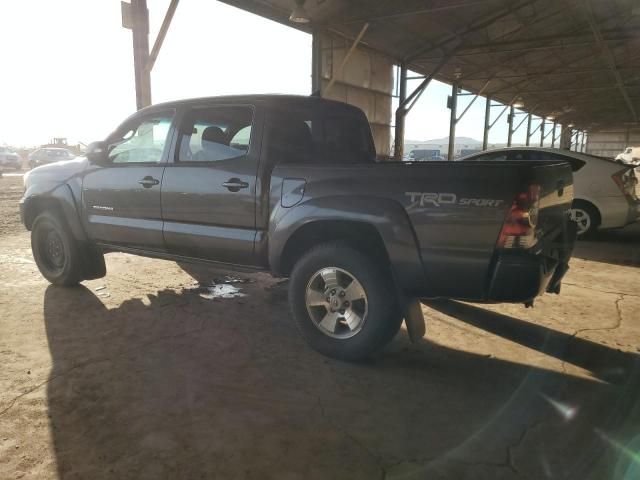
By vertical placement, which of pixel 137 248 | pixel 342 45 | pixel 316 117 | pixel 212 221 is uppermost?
pixel 342 45

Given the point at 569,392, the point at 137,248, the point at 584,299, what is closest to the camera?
the point at 569,392

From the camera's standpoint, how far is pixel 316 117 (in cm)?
381

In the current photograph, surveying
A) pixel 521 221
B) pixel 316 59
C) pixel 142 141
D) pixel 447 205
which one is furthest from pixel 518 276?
pixel 316 59

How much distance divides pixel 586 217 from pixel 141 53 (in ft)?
26.0

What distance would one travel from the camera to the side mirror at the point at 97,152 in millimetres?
4277

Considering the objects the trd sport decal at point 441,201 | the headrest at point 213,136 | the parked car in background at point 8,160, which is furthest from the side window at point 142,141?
the parked car in background at point 8,160

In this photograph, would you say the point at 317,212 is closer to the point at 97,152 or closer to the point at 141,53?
the point at 97,152

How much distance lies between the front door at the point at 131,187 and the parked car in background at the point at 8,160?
2476cm

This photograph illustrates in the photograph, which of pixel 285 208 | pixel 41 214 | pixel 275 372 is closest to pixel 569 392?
pixel 275 372

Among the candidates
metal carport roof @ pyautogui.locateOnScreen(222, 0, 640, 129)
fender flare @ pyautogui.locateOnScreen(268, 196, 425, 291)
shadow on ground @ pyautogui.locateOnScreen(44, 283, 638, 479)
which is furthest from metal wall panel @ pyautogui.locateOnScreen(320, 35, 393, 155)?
shadow on ground @ pyautogui.locateOnScreen(44, 283, 638, 479)

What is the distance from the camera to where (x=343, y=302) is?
3.15 m

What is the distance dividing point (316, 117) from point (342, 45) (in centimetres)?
939

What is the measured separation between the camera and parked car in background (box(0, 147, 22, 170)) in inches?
959

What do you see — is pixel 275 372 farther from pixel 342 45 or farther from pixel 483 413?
pixel 342 45
